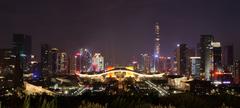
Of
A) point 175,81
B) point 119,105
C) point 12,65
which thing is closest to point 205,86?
point 175,81

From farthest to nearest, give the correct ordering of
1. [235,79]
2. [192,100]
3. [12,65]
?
[235,79], [12,65], [192,100]

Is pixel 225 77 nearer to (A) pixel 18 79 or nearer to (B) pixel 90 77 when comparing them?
(B) pixel 90 77

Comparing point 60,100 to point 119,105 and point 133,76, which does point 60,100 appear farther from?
point 133,76

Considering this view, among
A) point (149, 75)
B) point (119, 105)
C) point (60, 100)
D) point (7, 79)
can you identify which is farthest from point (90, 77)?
point (119, 105)

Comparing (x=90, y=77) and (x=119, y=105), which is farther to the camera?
(x=90, y=77)

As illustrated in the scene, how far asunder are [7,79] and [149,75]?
5775 centimetres

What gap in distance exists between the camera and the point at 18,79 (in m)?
135

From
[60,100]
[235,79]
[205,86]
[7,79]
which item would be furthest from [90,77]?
[60,100]

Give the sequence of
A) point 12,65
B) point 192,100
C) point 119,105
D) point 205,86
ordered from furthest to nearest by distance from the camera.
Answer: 1. point 12,65
2. point 205,86
3. point 192,100
4. point 119,105

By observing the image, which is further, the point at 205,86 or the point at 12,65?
the point at 12,65

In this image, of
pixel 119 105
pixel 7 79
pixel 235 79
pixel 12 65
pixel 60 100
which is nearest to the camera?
pixel 119 105

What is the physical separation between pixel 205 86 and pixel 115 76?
68.5 meters

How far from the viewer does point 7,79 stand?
488 ft

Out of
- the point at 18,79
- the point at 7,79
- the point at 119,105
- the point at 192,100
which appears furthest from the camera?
the point at 7,79
